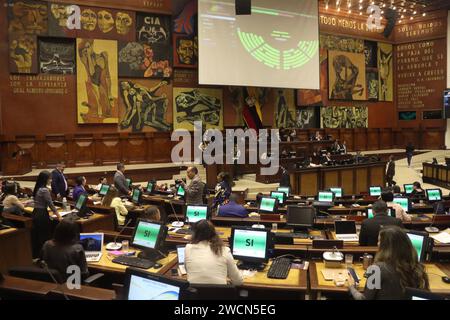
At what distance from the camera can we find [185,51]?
57.7ft

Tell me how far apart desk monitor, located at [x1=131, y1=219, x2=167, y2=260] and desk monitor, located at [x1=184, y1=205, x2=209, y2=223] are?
5.35ft

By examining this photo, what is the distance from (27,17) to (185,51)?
5872 mm

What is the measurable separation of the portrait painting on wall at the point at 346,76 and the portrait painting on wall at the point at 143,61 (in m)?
A: 9.03

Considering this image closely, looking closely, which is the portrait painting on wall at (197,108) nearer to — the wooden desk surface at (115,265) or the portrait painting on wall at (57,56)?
the portrait painting on wall at (57,56)

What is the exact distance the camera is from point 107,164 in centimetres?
1627

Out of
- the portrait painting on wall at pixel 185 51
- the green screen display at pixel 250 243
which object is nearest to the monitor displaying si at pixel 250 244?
the green screen display at pixel 250 243

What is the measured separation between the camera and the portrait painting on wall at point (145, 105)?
16562mm

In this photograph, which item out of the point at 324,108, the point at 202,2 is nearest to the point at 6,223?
the point at 202,2

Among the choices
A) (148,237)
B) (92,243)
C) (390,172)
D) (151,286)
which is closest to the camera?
(151,286)

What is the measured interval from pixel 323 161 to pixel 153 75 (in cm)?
734

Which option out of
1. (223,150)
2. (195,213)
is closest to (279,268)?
(195,213)

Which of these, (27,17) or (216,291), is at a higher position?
(27,17)

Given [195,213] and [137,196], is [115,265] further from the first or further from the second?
[137,196]

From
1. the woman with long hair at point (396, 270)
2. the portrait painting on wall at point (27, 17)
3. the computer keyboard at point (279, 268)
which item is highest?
the portrait painting on wall at point (27, 17)
